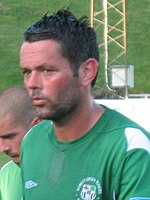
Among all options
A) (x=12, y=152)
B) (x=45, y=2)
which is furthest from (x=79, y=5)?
(x=12, y=152)

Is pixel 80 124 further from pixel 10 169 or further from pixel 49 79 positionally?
pixel 10 169

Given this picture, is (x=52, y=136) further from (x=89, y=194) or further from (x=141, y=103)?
(x=141, y=103)

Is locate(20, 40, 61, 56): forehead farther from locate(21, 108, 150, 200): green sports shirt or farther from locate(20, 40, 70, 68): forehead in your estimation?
locate(21, 108, 150, 200): green sports shirt

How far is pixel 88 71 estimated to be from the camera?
3.01m

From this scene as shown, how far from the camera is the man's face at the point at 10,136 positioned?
422 cm

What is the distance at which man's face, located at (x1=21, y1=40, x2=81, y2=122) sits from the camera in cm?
292

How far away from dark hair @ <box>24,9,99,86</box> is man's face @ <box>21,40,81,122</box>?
27 millimetres

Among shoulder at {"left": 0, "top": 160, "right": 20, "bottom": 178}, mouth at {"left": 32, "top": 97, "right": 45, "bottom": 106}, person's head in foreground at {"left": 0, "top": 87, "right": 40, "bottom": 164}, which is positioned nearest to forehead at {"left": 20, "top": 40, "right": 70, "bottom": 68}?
mouth at {"left": 32, "top": 97, "right": 45, "bottom": 106}

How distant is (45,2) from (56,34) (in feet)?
117

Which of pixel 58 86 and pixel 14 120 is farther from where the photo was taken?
pixel 14 120

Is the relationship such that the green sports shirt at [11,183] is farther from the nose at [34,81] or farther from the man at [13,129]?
the nose at [34,81]

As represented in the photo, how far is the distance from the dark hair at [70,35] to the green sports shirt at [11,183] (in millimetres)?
1274

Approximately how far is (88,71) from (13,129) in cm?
134

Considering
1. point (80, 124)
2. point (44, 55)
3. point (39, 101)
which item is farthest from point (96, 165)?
point (44, 55)
